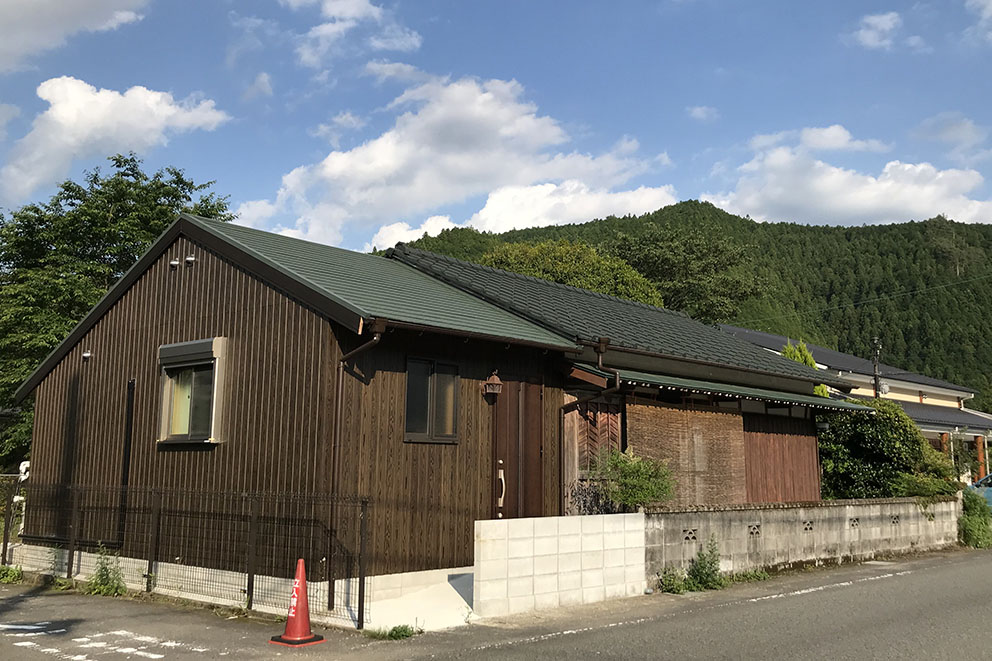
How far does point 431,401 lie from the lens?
11.0 metres

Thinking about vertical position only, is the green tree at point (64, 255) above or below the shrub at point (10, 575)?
above

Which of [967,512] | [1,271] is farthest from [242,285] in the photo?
[1,271]

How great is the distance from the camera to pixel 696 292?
46875 millimetres

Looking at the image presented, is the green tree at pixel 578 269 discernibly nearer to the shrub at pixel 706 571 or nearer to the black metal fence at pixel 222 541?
the shrub at pixel 706 571

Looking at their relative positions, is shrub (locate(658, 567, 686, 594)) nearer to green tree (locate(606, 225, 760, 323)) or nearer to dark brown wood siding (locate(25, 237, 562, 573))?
dark brown wood siding (locate(25, 237, 562, 573))

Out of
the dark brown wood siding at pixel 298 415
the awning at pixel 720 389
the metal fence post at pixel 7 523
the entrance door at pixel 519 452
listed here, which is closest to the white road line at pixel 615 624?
the dark brown wood siding at pixel 298 415

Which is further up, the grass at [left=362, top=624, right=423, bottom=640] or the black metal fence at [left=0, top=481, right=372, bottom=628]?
the black metal fence at [left=0, top=481, right=372, bottom=628]

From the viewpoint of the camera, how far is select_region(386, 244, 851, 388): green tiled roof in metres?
14.0

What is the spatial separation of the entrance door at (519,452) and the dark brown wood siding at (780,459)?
565 centimetres

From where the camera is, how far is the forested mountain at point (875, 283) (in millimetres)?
76062

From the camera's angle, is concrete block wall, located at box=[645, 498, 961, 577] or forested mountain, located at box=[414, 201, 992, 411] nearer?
concrete block wall, located at box=[645, 498, 961, 577]

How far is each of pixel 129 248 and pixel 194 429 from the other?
17046 millimetres

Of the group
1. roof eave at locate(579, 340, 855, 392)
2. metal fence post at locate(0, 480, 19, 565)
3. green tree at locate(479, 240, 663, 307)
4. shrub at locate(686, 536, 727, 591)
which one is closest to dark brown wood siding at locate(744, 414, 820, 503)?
roof eave at locate(579, 340, 855, 392)

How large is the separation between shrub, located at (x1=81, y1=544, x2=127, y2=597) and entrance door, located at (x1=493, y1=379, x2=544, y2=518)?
5349 millimetres
